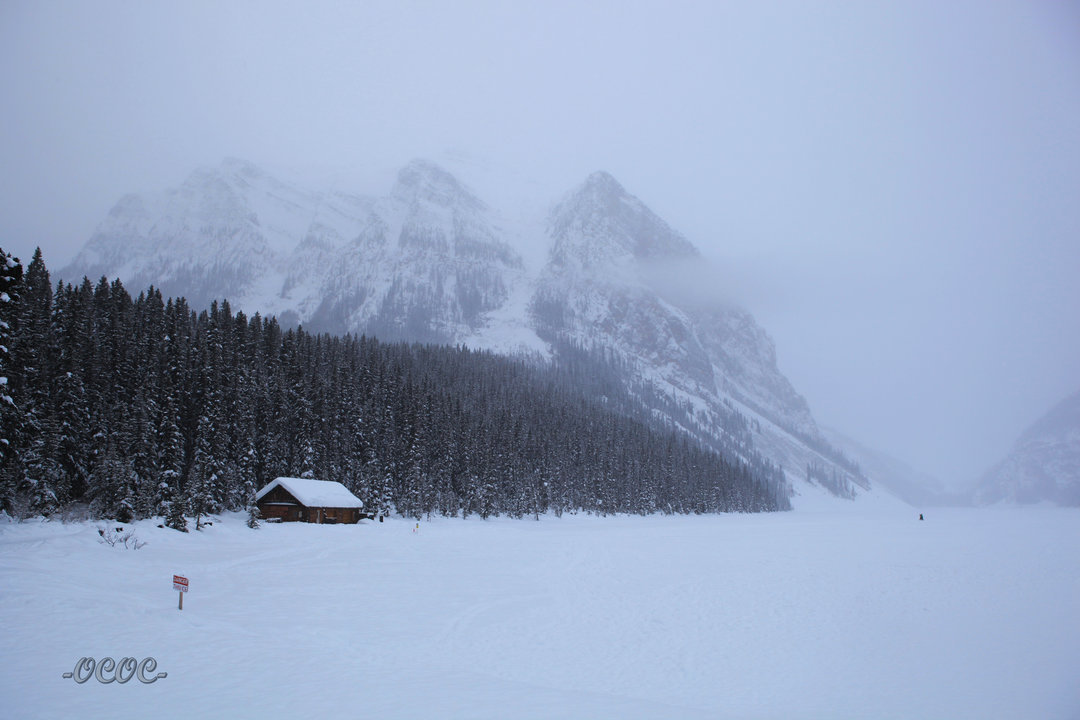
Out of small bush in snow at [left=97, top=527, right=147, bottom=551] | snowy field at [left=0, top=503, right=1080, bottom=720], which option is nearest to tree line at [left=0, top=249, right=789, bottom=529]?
small bush in snow at [left=97, top=527, right=147, bottom=551]

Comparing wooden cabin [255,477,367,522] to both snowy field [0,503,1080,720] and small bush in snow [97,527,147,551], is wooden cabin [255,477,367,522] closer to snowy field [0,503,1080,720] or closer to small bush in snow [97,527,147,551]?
snowy field [0,503,1080,720]

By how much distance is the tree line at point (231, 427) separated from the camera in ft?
128

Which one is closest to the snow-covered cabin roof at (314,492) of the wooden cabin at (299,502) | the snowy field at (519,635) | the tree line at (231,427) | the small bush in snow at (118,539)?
the wooden cabin at (299,502)

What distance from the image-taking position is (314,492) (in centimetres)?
5897

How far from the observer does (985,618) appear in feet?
84.4

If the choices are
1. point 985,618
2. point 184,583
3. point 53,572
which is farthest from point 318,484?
point 985,618

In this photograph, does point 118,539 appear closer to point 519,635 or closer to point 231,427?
point 519,635

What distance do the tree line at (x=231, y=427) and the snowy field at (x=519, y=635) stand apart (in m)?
7.43

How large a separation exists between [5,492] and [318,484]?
2906 cm

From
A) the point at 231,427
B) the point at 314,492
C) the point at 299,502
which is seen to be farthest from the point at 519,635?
the point at 231,427

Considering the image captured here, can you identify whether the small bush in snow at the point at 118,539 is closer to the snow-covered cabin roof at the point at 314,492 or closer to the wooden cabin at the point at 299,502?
the snow-covered cabin roof at the point at 314,492

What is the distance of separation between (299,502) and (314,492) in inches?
70.9

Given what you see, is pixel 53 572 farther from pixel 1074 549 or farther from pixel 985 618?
pixel 1074 549

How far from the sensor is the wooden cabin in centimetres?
5750
